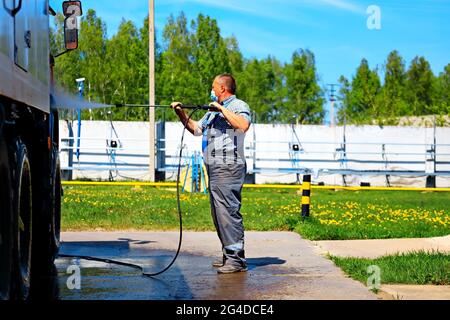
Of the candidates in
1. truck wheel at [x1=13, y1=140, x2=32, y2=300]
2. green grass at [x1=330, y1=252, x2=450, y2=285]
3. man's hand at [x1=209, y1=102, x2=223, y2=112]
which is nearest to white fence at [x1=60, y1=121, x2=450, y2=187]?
green grass at [x1=330, y1=252, x2=450, y2=285]

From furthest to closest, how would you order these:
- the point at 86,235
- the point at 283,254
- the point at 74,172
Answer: the point at 74,172 → the point at 86,235 → the point at 283,254

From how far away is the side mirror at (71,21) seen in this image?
1020 centimetres

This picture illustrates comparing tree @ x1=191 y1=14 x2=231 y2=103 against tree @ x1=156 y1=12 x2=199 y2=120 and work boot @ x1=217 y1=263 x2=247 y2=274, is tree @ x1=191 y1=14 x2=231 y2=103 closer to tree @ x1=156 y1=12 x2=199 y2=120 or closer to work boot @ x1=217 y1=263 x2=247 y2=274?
tree @ x1=156 y1=12 x2=199 y2=120

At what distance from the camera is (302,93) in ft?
160

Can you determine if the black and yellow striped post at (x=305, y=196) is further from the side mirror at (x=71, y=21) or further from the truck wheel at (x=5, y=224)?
the truck wheel at (x=5, y=224)

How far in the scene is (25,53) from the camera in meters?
6.92

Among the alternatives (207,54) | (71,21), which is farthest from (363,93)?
(71,21)

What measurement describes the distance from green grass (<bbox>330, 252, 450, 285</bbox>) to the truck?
3155mm

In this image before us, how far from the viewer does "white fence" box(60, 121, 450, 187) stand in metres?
35.0

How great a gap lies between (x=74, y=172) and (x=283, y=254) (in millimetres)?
25316

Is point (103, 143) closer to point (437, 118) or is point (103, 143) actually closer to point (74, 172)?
point (74, 172)

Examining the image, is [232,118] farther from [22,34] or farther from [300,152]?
[300,152]
